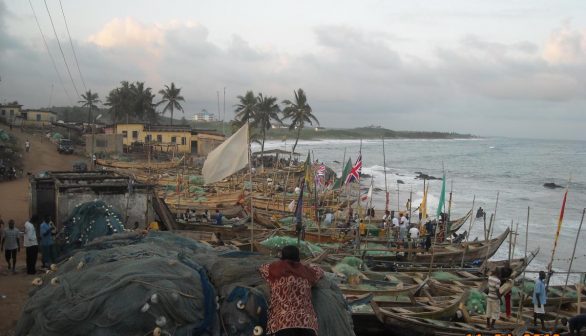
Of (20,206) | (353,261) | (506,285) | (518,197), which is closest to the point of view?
(506,285)

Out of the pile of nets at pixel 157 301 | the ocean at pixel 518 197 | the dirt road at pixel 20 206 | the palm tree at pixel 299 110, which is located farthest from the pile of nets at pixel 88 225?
the palm tree at pixel 299 110

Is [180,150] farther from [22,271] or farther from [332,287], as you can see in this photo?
[332,287]

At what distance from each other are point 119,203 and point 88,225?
236 cm

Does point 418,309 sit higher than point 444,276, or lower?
higher

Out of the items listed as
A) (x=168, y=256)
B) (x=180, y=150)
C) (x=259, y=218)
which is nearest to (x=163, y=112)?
(x=180, y=150)

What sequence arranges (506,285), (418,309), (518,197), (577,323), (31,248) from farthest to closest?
(518,197)
(31,248)
(418,309)
(506,285)
(577,323)

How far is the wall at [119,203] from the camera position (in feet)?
45.2

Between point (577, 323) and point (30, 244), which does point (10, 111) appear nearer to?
point (30, 244)

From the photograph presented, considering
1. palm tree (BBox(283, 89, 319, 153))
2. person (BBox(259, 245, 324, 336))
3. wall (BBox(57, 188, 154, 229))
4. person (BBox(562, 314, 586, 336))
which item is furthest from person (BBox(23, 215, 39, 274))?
palm tree (BBox(283, 89, 319, 153))

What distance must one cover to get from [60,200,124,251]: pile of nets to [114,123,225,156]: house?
40590mm

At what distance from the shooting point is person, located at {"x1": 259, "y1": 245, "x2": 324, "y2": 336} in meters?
5.24

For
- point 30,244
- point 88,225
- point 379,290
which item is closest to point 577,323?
point 379,290

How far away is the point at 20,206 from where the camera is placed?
22422mm

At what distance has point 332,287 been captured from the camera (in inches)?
261
